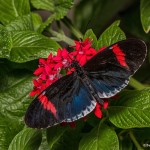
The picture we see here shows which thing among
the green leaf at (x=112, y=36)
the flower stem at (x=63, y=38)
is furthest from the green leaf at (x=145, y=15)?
the flower stem at (x=63, y=38)

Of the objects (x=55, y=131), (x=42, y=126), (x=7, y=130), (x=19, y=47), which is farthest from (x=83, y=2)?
(x=42, y=126)

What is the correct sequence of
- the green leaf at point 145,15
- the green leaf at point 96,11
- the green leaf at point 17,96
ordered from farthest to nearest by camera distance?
the green leaf at point 96,11, the green leaf at point 17,96, the green leaf at point 145,15

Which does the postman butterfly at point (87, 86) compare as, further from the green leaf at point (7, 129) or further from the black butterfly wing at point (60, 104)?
the green leaf at point (7, 129)

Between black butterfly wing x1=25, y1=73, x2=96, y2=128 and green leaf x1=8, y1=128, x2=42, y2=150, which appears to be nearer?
black butterfly wing x1=25, y1=73, x2=96, y2=128

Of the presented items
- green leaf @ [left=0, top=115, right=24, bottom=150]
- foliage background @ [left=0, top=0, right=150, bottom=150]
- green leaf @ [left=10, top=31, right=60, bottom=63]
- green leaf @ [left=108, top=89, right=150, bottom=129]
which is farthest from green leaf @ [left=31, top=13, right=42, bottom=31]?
green leaf @ [left=108, top=89, right=150, bottom=129]

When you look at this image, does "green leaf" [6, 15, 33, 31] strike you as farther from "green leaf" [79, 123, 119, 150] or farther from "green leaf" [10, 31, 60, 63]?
"green leaf" [79, 123, 119, 150]

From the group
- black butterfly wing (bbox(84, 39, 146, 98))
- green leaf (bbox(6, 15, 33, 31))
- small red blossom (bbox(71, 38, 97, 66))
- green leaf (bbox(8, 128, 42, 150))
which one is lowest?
green leaf (bbox(8, 128, 42, 150))

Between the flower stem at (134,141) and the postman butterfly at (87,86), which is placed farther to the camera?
the flower stem at (134,141)
